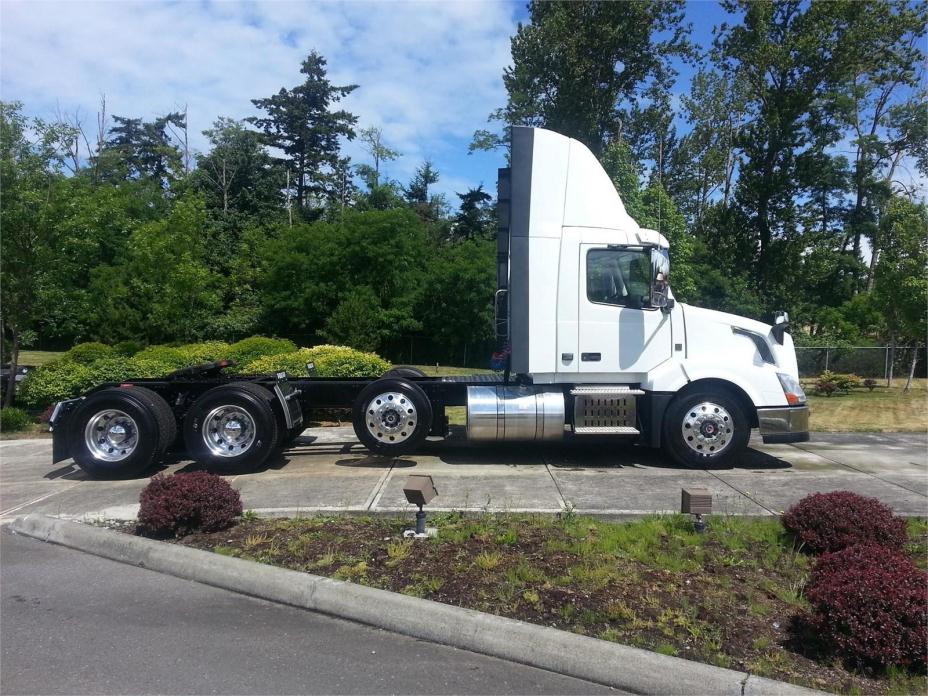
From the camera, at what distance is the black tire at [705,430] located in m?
8.84

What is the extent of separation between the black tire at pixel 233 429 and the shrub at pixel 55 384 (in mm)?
6248

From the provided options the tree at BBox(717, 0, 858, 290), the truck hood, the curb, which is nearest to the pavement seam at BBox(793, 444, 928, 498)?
the truck hood

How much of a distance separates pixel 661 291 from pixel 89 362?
12084mm

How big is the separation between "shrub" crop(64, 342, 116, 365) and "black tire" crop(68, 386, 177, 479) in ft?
23.2

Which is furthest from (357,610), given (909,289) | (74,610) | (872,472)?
(909,289)

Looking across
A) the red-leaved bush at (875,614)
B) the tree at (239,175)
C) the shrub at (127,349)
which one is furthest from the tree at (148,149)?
the red-leaved bush at (875,614)

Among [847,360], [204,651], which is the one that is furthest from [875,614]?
[847,360]

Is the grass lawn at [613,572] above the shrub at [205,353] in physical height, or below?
below

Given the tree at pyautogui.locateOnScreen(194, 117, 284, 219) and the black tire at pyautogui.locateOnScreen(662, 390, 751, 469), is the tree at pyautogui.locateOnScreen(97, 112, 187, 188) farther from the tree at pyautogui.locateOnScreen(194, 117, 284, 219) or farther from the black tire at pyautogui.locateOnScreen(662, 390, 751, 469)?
the black tire at pyautogui.locateOnScreen(662, 390, 751, 469)

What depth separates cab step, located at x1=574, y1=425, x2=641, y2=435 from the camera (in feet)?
29.3

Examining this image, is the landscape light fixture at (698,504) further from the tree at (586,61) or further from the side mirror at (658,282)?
the tree at (586,61)

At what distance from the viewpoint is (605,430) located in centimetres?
897

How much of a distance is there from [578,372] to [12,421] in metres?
10.5

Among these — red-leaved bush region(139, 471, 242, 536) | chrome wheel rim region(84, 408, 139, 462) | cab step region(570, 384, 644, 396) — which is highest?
cab step region(570, 384, 644, 396)
